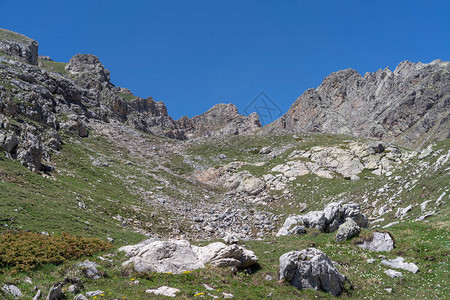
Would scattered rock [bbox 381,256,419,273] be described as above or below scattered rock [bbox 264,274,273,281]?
above

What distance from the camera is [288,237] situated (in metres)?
31.0

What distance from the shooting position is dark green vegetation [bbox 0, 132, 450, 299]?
16969 mm

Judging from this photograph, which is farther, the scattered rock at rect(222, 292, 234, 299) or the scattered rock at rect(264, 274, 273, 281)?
the scattered rock at rect(264, 274, 273, 281)

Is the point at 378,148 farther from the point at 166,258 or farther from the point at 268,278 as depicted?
the point at 166,258

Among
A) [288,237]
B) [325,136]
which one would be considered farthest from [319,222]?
[325,136]

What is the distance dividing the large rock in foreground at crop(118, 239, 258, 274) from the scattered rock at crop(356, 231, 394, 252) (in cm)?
1024

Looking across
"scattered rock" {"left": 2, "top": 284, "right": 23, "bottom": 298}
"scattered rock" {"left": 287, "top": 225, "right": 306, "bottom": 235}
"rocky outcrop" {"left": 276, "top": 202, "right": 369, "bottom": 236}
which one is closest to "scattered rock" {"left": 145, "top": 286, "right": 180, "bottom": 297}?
"scattered rock" {"left": 2, "top": 284, "right": 23, "bottom": 298}

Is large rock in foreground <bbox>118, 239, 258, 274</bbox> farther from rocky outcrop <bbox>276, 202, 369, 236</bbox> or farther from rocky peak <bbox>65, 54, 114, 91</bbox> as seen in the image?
rocky peak <bbox>65, 54, 114, 91</bbox>

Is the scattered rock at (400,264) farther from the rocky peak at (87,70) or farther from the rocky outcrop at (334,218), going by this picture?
the rocky peak at (87,70)

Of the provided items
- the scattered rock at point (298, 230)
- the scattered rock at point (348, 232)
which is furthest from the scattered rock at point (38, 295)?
the scattered rock at point (298, 230)

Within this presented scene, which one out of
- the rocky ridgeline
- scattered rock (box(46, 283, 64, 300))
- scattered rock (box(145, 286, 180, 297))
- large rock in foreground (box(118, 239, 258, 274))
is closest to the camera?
scattered rock (box(46, 283, 64, 300))

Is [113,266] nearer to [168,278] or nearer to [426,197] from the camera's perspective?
[168,278]

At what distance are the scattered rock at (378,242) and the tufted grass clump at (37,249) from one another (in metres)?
22.6

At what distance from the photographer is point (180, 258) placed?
1969 cm
